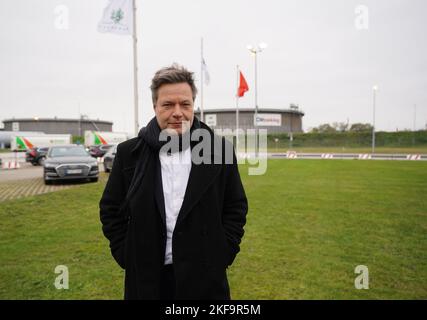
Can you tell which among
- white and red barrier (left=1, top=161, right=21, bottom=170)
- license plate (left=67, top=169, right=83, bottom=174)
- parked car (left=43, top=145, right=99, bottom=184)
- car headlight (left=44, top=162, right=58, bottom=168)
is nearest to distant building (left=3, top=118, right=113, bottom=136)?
white and red barrier (left=1, top=161, right=21, bottom=170)

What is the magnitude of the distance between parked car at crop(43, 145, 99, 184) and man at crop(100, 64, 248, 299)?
10602 mm

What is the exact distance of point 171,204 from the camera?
6.21 feet

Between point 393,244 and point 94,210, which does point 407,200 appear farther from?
point 94,210

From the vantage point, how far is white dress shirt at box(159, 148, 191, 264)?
1.89 meters

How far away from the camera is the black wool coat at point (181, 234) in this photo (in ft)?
6.02

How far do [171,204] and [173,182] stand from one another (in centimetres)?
14

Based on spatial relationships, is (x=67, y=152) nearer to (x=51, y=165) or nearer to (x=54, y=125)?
(x=51, y=165)

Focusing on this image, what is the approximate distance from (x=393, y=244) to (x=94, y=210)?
21.6 feet

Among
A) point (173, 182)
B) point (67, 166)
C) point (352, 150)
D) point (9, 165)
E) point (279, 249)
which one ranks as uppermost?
point (173, 182)

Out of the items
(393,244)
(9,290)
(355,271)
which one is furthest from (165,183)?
(393,244)

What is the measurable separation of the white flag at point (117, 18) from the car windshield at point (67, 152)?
5591 mm

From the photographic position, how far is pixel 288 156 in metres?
31.1

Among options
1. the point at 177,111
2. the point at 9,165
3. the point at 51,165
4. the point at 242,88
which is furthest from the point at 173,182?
the point at 9,165
